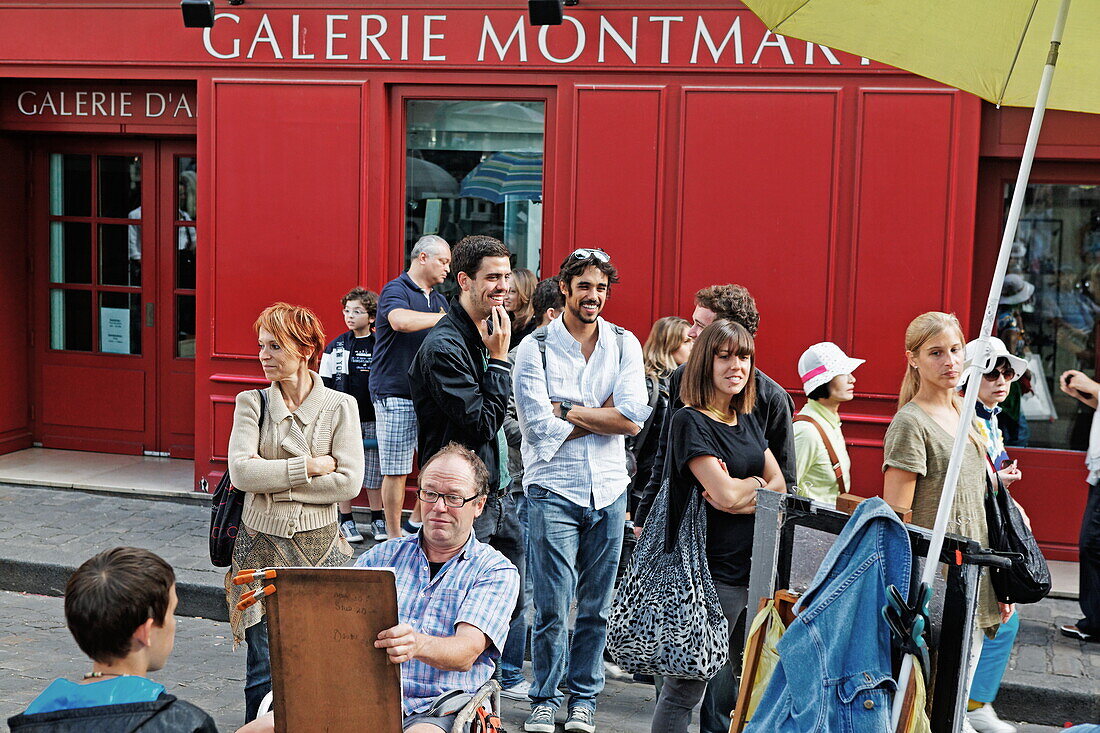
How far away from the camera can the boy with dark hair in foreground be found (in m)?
2.64

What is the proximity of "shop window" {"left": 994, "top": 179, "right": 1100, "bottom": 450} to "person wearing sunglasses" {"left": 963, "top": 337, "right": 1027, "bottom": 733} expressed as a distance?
218 cm

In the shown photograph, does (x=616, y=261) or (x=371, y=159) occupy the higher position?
(x=371, y=159)

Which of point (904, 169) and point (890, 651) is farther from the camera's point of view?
point (904, 169)

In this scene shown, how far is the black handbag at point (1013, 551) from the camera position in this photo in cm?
438

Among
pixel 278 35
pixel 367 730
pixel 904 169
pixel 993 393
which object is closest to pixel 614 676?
pixel 993 393

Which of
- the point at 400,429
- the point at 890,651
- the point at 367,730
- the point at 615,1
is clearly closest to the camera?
the point at 890,651

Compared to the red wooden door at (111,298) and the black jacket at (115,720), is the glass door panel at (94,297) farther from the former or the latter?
the black jacket at (115,720)

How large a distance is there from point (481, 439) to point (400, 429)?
2.25 metres

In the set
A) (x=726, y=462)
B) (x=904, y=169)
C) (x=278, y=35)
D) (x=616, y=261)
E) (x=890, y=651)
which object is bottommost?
(x=890, y=651)

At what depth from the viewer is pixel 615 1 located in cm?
803

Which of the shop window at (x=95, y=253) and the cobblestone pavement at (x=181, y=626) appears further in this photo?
the shop window at (x=95, y=253)

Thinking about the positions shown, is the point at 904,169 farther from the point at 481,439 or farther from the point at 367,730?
the point at 367,730

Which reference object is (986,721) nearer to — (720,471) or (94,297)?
(720,471)

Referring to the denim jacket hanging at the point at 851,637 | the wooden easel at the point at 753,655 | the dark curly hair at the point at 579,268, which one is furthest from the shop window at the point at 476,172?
the denim jacket hanging at the point at 851,637
